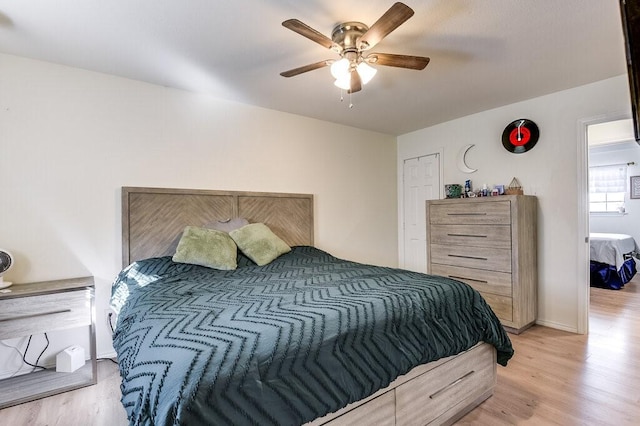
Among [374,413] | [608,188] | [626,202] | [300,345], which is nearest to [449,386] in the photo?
[374,413]

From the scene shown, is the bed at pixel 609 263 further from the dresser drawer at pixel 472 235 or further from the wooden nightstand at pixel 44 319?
the wooden nightstand at pixel 44 319

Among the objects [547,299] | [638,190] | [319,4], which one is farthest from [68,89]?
[638,190]

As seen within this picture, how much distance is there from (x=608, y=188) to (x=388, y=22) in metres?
6.97

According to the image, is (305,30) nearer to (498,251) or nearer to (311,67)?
(311,67)

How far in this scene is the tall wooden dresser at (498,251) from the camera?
3.04 m

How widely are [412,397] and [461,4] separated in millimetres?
2161

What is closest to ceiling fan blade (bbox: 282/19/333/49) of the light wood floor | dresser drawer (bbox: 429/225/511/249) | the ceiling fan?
the ceiling fan

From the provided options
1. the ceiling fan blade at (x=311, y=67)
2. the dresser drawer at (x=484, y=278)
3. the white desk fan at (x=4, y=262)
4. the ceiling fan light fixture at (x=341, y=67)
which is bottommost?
the dresser drawer at (x=484, y=278)

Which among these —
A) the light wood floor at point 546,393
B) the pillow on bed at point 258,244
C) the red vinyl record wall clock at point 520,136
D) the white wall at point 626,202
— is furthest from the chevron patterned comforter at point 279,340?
the white wall at point 626,202

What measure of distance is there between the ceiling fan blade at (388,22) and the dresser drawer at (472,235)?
7.47ft

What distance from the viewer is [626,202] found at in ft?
19.3

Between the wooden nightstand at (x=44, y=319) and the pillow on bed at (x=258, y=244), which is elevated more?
the pillow on bed at (x=258, y=244)

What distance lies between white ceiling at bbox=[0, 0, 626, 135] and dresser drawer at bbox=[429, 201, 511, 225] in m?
1.15

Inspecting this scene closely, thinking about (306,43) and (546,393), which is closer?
(546,393)
